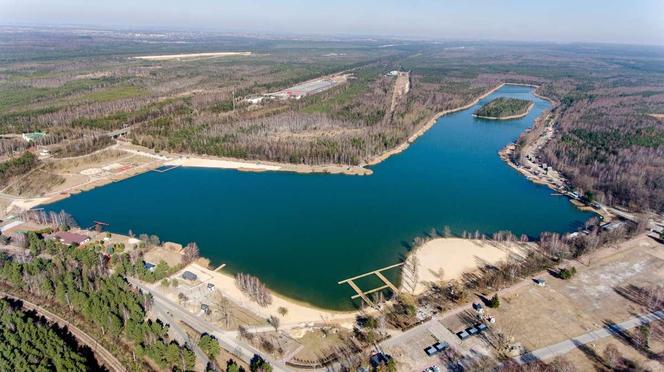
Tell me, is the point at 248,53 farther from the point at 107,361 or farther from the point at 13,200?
the point at 107,361

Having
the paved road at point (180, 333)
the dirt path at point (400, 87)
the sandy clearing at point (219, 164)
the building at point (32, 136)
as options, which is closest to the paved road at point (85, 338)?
the paved road at point (180, 333)

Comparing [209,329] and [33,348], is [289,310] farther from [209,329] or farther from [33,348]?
[33,348]

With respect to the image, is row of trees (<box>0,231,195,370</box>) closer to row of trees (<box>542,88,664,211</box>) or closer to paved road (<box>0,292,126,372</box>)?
paved road (<box>0,292,126,372</box>)

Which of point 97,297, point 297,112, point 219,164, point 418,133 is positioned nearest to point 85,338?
point 97,297

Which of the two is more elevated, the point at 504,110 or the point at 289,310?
the point at 504,110

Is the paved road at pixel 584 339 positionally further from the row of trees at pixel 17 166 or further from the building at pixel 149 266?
the row of trees at pixel 17 166

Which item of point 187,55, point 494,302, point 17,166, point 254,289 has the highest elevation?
point 187,55

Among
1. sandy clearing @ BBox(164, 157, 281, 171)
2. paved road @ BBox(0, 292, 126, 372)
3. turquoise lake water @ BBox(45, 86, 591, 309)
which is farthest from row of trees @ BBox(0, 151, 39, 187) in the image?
paved road @ BBox(0, 292, 126, 372)
